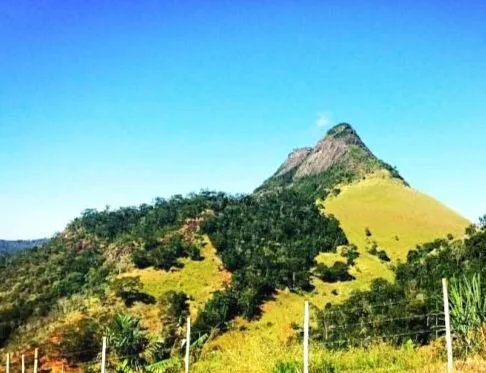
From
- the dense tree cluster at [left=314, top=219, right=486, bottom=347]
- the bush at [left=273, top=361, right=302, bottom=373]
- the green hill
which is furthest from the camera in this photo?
the green hill

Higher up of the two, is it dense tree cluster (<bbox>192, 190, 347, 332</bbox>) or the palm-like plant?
dense tree cluster (<bbox>192, 190, 347, 332</bbox>)

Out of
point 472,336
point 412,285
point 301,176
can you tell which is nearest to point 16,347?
point 412,285

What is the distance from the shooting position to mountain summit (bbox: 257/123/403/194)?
5221 inches

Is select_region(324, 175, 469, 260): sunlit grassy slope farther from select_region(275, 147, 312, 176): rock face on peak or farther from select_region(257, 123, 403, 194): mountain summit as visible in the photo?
select_region(275, 147, 312, 176): rock face on peak

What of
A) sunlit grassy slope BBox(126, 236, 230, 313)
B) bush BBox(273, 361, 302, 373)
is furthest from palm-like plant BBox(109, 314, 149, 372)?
sunlit grassy slope BBox(126, 236, 230, 313)

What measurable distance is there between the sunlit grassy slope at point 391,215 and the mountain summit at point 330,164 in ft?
29.4

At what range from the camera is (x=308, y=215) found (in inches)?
4001

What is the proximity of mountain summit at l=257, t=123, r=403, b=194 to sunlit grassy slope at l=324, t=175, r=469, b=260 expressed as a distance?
8953 mm

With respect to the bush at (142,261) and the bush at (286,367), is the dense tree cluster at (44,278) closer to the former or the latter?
the bush at (142,261)

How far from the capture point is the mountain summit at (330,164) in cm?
13262

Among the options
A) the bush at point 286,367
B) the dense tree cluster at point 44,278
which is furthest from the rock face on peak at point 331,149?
the bush at point 286,367

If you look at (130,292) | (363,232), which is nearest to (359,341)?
(130,292)

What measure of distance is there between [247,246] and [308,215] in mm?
16542

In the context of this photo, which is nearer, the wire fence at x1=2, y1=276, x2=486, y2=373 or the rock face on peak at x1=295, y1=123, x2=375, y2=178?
the wire fence at x1=2, y1=276, x2=486, y2=373
